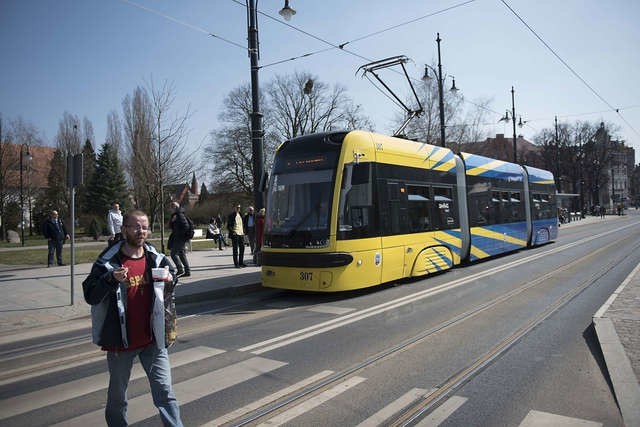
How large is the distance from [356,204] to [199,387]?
4.77 meters

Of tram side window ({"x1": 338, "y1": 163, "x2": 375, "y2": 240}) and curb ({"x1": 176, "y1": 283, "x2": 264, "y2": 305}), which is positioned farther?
curb ({"x1": 176, "y1": 283, "x2": 264, "y2": 305})

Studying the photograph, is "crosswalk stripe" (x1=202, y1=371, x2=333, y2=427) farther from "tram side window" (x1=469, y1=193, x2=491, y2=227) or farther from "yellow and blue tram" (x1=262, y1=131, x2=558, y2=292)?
"tram side window" (x1=469, y1=193, x2=491, y2=227)

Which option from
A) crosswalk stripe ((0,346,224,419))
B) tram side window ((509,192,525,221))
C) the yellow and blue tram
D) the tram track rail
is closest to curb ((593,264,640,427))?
the tram track rail

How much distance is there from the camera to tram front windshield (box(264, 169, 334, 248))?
7.94 m

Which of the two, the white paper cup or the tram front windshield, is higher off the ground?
the tram front windshield

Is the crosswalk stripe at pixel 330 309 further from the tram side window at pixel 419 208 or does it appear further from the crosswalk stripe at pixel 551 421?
the crosswalk stripe at pixel 551 421

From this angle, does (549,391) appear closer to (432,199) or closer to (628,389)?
(628,389)

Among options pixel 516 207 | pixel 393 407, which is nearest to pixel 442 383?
pixel 393 407

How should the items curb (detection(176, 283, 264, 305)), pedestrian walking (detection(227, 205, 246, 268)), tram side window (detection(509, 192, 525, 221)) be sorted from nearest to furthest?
1. curb (detection(176, 283, 264, 305))
2. pedestrian walking (detection(227, 205, 246, 268))
3. tram side window (detection(509, 192, 525, 221))

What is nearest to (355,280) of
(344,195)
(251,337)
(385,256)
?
(385,256)

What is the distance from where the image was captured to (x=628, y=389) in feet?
12.2

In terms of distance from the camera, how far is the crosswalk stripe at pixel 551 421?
3.28 metres

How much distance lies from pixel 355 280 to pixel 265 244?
1.98 metres

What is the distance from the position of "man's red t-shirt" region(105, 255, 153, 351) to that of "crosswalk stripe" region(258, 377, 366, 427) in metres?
1.19
